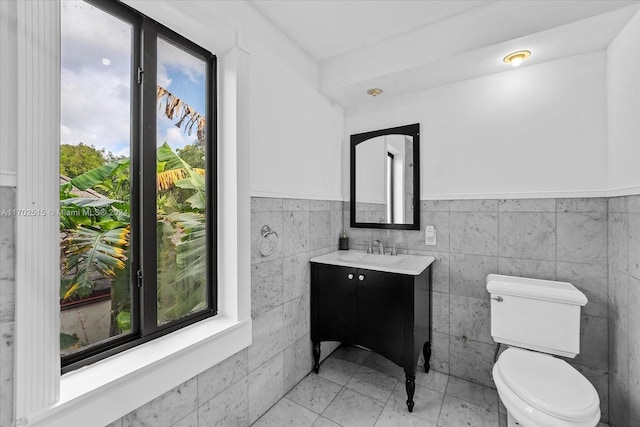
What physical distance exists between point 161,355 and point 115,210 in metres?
0.66

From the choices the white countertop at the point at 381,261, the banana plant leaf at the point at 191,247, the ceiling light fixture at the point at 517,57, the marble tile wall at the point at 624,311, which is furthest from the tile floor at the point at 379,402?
the ceiling light fixture at the point at 517,57

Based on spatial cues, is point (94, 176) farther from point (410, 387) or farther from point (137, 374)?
point (410, 387)

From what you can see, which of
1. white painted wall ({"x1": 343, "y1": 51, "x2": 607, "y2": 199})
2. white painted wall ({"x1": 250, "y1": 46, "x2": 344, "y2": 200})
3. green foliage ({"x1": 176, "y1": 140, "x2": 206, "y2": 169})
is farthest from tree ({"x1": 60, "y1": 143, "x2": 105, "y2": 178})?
white painted wall ({"x1": 343, "y1": 51, "x2": 607, "y2": 199})

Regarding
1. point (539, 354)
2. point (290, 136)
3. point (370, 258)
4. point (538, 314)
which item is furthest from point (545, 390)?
point (290, 136)

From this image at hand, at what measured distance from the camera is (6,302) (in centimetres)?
86

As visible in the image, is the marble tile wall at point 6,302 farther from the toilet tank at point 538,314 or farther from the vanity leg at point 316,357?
the toilet tank at point 538,314

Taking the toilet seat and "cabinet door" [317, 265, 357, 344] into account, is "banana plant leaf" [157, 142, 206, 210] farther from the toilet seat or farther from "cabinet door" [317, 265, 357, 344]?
the toilet seat

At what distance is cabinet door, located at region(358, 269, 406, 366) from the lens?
1839mm

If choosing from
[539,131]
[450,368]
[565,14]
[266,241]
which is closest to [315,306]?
[266,241]

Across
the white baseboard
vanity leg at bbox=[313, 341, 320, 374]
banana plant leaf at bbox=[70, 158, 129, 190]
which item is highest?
banana plant leaf at bbox=[70, 158, 129, 190]

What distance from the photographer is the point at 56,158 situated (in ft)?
3.11

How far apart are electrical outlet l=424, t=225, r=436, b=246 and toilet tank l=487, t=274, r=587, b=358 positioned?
20.8 inches

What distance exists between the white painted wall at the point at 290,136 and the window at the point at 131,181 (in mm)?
267

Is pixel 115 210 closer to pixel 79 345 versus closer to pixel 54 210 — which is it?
pixel 54 210
